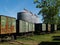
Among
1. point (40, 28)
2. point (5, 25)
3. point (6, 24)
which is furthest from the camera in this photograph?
point (40, 28)

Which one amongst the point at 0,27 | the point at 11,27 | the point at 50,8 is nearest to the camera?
the point at 0,27

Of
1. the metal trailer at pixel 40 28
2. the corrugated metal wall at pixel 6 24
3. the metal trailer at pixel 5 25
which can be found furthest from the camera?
the metal trailer at pixel 40 28

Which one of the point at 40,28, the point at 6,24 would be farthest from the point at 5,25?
the point at 40,28

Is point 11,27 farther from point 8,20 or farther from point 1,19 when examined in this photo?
point 1,19

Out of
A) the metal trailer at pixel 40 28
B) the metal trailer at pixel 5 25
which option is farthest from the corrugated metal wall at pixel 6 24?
the metal trailer at pixel 40 28

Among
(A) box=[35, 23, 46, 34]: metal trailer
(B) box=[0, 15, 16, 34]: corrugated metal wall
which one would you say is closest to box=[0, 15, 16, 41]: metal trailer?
(B) box=[0, 15, 16, 34]: corrugated metal wall

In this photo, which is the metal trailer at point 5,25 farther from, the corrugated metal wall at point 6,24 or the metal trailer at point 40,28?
the metal trailer at point 40,28

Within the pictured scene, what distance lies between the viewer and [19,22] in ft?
106

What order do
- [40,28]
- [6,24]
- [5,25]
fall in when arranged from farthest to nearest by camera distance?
[40,28] < [6,24] < [5,25]

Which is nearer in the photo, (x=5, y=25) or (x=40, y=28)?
(x=5, y=25)

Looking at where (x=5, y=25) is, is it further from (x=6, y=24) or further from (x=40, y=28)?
(x=40, y=28)

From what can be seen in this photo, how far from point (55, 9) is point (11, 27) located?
11.3m

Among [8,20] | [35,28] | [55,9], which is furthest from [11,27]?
[35,28]

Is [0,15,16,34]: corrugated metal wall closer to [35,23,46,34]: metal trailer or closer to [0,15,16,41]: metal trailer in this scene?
[0,15,16,41]: metal trailer
